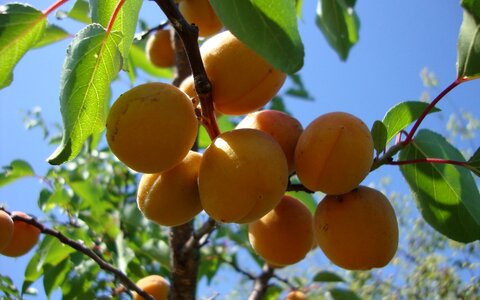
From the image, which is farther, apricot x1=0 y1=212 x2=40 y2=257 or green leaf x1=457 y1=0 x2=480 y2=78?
apricot x1=0 y1=212 x2=40 y2=257

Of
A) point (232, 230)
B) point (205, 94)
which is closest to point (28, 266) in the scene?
point (232, 230)

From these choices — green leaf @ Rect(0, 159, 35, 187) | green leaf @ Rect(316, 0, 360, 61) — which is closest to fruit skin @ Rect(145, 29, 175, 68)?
green leaf @ Rect(0, 159, 35, 187)

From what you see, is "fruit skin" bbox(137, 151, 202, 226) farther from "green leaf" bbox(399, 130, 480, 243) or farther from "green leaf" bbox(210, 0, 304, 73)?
"green leaf" bbox(399, 130, 480, 243)

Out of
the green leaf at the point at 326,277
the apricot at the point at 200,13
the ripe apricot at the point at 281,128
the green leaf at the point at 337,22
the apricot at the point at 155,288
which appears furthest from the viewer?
the green leaf at the point at 326,277

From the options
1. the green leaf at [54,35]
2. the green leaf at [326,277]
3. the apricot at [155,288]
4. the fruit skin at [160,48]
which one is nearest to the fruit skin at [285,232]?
the apricot at [155,288]

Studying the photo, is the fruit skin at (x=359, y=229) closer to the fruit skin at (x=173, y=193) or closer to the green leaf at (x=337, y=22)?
the fruit skin at (x=173, y=193)

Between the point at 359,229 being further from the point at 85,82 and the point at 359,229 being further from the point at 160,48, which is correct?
the point at 160,48
